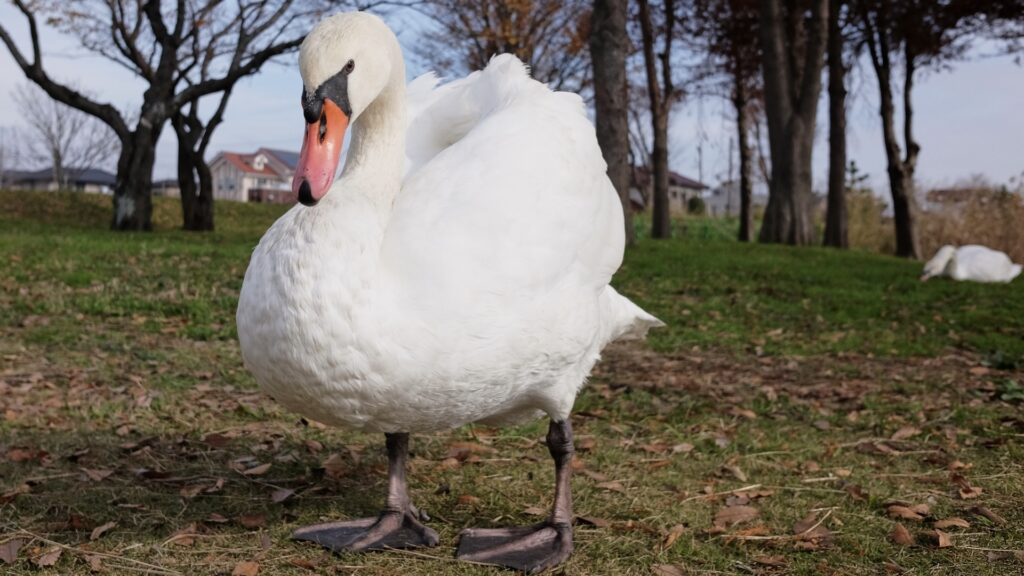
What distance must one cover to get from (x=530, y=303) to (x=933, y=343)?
5929 millimetres

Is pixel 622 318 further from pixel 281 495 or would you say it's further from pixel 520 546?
pixel 281 495

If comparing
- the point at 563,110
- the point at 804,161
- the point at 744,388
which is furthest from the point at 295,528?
the point at 804,161

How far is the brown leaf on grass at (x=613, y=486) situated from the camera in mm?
3938

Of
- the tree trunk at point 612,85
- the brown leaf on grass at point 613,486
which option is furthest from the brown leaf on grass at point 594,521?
the tree trunk at point 612,85

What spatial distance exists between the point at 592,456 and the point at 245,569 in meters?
1.95

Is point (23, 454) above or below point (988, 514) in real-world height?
above

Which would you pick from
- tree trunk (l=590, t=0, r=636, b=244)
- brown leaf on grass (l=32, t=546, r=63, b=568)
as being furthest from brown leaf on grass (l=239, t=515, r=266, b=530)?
tree trunk (l=590, t=0, r=636, b=244)

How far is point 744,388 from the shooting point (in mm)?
6000

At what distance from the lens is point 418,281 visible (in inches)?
105

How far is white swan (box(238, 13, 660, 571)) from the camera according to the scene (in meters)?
2.58

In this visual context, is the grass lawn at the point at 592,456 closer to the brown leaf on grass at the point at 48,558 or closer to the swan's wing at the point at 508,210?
the brown leaf on grass at the point at 48,558

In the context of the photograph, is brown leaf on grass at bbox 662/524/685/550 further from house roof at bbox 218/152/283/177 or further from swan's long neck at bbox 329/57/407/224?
house roof at bbox 218/152/283/177

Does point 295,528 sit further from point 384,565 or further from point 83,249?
point 83,249

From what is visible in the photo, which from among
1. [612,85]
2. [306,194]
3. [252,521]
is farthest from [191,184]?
[306,194]
